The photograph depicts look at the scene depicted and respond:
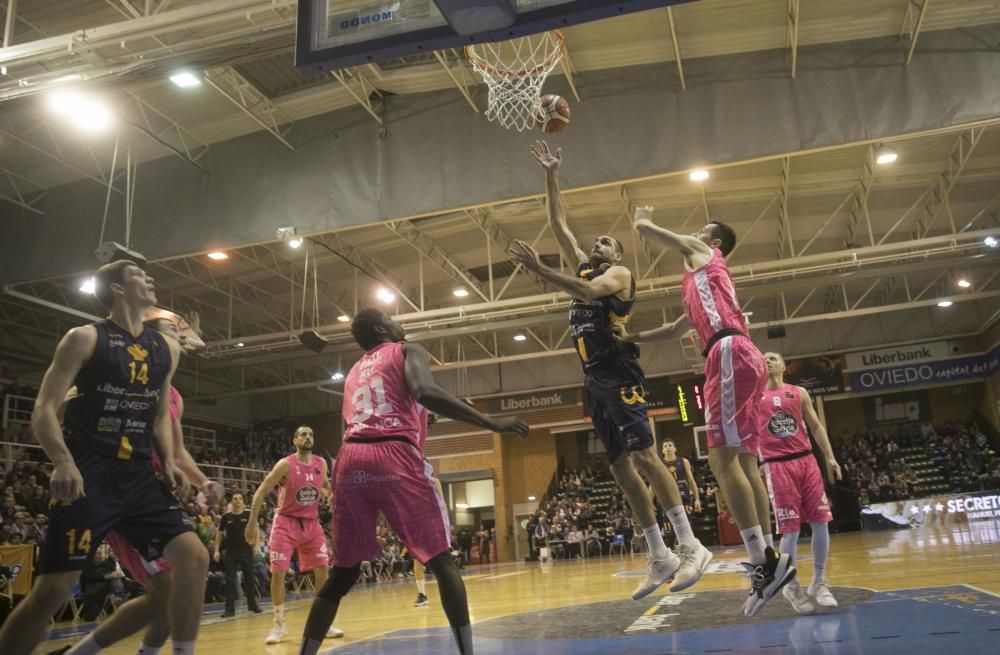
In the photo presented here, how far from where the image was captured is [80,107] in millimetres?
12977

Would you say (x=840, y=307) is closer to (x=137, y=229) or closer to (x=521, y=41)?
(x=521, y=41)

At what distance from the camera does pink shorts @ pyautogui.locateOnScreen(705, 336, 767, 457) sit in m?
5.15

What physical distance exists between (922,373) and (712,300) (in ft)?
95.8

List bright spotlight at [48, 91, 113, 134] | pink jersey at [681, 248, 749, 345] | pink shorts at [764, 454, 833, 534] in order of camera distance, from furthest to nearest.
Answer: bright spotlight at [48, 91, 113, 134] → pink shorts at [764, 454, 833, 534] → pink jersey at [681, 248, 749, 345]

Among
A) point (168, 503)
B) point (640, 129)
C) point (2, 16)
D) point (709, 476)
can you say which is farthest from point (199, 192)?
point (709, 476)

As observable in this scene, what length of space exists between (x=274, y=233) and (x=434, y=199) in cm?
322

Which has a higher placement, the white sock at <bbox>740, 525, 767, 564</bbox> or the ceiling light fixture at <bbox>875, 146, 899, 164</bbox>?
the ceiling light fixture at <bbox>875, 146, 899, 164</bbox>

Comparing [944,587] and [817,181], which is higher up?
[817,181]

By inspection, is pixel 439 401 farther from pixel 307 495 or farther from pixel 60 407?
pixel 307 495

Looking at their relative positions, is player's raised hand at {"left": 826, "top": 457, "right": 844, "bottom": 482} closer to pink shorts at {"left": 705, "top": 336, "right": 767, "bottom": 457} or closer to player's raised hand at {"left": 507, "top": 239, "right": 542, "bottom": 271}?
pink shorts at {"left": 705, "top": 336, "right": 767, "bottom": 457}

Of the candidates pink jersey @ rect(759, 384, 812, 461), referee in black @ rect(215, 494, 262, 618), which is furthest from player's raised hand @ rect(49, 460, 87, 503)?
referee in black @ rect(215, 494, 262, 618)

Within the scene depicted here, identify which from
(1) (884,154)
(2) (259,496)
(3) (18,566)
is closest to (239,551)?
(3) (18,566)

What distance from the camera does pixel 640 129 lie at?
13.9 m

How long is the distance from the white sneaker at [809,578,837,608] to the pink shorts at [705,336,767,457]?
55.8 inches
